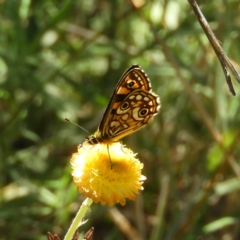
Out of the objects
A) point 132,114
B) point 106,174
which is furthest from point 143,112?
point 106,174

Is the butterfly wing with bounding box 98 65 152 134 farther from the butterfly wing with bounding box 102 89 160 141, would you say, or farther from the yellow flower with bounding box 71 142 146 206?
the yellow flower with bounding box 71 142 146 206

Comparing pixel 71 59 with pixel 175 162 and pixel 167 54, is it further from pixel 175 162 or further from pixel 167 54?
pixel 175 162

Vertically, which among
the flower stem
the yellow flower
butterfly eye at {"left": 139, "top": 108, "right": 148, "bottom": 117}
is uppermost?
butterfly eye at {"left": 139, "top": 108, "right": 148, "bottom": 117}

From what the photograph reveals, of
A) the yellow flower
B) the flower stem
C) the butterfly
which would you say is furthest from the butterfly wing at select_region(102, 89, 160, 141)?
the flower stem

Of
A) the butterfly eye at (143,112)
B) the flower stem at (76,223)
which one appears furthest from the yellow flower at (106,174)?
the butterfly eye at (143,112)

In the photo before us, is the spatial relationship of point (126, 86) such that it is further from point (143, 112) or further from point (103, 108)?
point (103, 108)

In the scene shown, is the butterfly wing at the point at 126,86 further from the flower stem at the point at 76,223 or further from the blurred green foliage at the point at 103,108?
the blurred green foliage at the point at 103,108
